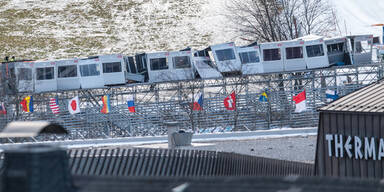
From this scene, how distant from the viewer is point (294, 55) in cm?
3722

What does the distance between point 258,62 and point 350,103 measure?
85.8ft

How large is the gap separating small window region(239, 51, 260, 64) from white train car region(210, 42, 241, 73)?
394mm

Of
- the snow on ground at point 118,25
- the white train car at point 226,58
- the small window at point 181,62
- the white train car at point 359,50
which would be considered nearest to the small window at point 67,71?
the small window at point 181,62

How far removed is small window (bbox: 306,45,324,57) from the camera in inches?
1463

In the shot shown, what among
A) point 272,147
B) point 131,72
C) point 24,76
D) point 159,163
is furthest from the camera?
point 131,72

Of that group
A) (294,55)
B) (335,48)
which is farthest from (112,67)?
(335,48)

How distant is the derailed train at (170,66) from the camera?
36875 millimetres

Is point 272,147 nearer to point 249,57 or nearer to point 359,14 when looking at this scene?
point 249,57

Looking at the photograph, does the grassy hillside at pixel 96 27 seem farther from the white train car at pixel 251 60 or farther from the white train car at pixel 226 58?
the white train car at pixel 251 60

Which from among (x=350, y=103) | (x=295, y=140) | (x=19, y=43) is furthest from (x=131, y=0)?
(x=350, y=103)

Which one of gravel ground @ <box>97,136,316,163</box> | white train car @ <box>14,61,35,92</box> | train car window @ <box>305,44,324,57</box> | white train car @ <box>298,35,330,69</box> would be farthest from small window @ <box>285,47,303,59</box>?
gravel ground @ <box>97,136,316,163</box>

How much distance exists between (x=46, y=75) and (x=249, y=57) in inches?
467

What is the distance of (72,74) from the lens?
3747cm

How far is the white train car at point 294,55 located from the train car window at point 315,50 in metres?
0.41
